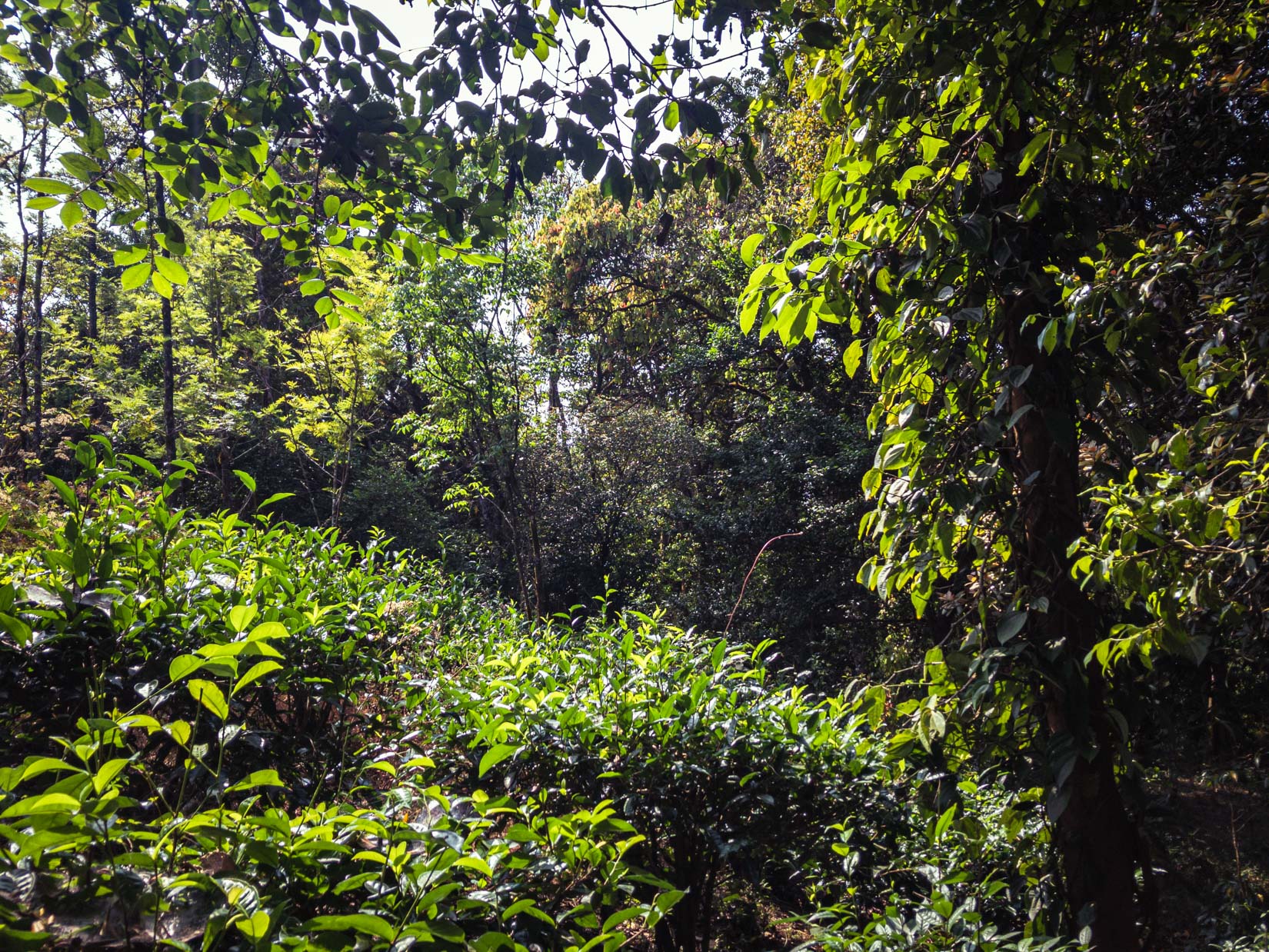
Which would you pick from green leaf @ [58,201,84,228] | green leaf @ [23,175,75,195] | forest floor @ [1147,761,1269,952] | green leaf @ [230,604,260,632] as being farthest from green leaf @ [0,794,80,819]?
forest floor @ [1147,761,1269,952]

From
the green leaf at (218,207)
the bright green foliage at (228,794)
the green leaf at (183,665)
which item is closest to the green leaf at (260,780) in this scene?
the bright green foliage at (228,794)

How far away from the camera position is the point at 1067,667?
1.54 meters

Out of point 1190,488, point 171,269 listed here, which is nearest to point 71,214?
point 171,269

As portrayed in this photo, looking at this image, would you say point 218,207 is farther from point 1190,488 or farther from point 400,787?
point 1190,488

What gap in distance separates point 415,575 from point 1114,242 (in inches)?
206

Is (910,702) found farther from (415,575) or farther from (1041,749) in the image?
(415,575)

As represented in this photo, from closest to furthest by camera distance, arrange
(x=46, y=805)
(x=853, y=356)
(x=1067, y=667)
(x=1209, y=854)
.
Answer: (x=46, y=805)
(x=1067, y=667)
(x=853, y=356)
(x=1209, y=854)

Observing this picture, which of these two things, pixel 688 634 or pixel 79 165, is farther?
pixel 688 634

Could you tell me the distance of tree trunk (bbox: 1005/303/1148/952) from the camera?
5.06 ft

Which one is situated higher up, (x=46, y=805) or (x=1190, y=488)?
(x=1190, y=488)

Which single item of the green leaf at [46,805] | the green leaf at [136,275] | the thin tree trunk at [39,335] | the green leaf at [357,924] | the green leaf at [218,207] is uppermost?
the thin tree trunk at [39,335]

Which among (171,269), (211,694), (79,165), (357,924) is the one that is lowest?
(357,924)

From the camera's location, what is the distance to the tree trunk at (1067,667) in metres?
1.54

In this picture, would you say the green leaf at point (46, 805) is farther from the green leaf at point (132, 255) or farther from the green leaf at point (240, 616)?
the green leaf at point (132, 255)
